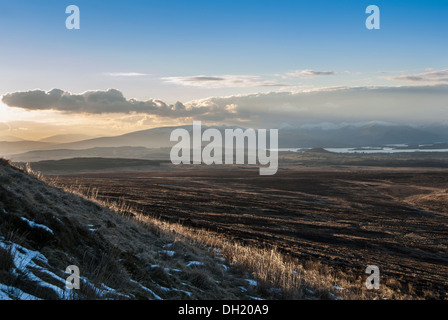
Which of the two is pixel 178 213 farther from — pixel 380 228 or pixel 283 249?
pixel 380 228

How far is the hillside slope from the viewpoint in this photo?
202 inches

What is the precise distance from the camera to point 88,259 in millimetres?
6754

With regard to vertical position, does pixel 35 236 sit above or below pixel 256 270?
above

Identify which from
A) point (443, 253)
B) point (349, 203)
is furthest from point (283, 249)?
point (349, 203)

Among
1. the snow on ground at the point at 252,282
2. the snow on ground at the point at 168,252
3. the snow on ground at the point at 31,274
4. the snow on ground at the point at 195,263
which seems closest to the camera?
the snow on ground at the point at 31,274

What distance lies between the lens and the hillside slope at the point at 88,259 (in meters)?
5.13

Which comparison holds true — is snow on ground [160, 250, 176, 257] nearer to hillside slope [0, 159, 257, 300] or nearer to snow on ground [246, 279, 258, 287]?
hillside slope [0, 159, 257, 300]

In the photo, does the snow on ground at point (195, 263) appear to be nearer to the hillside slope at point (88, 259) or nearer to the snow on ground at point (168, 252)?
the hillside slope at point (88, 259)

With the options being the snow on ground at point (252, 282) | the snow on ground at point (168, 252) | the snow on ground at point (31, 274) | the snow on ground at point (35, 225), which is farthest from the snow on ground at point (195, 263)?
the snow on ground at point (35, 225)
